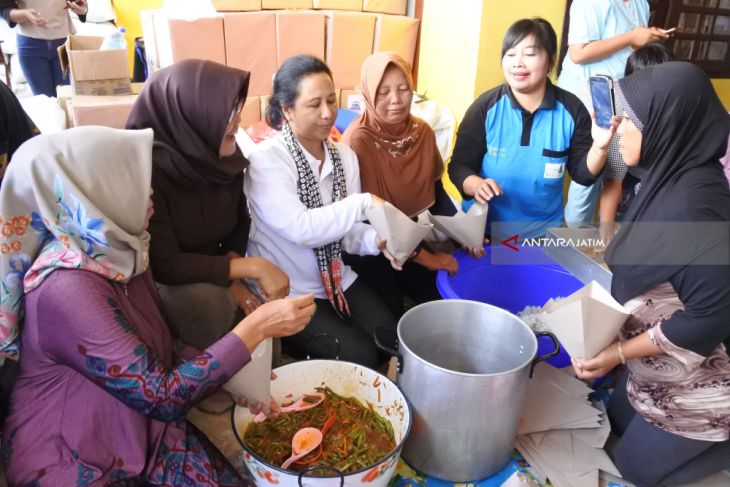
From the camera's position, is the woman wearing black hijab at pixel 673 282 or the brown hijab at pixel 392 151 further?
the brown hijab at pixel 392 151

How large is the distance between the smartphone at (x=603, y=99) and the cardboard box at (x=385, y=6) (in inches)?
85.9

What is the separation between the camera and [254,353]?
1196 mm

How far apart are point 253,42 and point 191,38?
0.37 metres

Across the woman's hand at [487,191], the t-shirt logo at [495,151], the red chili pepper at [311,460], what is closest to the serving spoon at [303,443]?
the red chili pepper at [311,460]

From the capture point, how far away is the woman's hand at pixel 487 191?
1.93 m

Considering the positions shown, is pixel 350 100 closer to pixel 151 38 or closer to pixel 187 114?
pixel 151 38

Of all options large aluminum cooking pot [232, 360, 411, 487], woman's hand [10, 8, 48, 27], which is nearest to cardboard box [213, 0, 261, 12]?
woman's hand [10, 8, 48, 27]

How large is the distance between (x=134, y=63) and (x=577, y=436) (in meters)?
4.15

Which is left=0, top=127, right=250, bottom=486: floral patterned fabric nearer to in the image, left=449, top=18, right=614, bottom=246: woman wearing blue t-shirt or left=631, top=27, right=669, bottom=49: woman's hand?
left=449, top=18, right=614, bottom=246: woman wearing blue t-shirt

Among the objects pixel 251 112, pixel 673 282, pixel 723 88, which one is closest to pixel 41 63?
pixel 251 112

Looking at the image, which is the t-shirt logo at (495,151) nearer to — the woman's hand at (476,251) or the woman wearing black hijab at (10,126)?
the woman's hand at (476,251)

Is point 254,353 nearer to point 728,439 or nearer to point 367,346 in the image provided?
point 367,346

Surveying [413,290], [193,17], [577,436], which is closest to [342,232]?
[413,290]

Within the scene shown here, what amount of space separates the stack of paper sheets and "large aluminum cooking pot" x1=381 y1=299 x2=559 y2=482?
158mm
